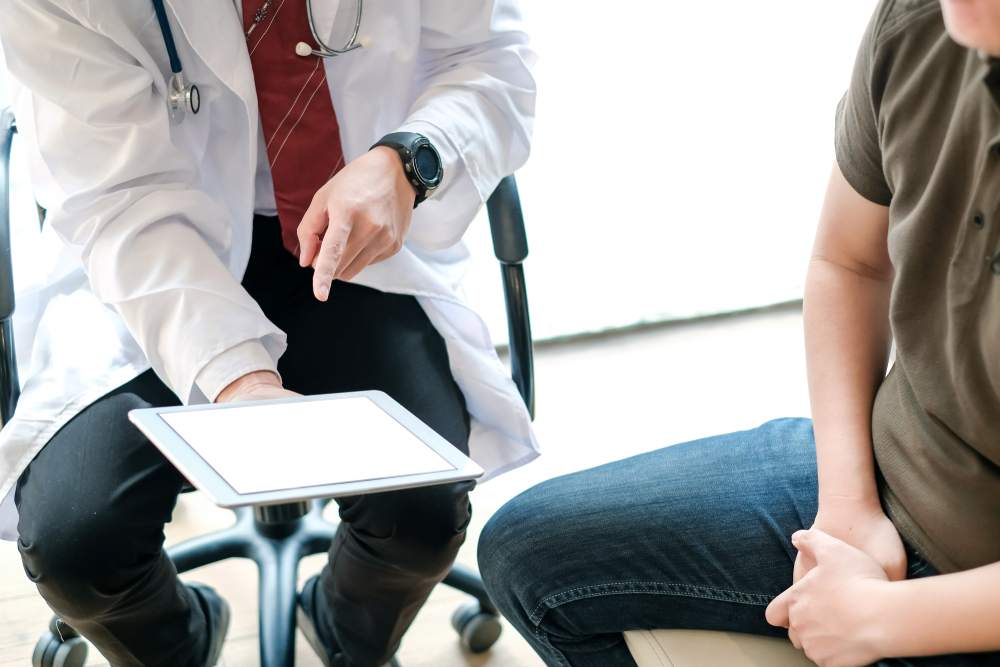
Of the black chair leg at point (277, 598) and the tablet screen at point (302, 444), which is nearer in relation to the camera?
the tablet screen at point (302, 444)

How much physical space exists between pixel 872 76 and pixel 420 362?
1.85 ft

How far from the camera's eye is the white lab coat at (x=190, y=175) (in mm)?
873

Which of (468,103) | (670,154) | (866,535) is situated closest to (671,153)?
(670,154)

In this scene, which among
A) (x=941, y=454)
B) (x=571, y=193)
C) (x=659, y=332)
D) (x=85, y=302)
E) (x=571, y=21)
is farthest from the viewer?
(x=659, y=332)

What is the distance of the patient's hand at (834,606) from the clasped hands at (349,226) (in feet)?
1.62

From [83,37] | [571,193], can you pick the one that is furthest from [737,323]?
[83,37]

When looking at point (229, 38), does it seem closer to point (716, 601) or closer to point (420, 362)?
point (420, 362)

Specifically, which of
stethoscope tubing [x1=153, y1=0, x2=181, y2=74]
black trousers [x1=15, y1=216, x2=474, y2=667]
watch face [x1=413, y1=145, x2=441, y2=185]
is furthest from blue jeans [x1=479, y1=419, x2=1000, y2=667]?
stethoscope tubing [x1=153, y1=0, x2=181, y2=74]

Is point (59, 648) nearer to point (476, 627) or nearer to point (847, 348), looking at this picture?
point (476, 627)

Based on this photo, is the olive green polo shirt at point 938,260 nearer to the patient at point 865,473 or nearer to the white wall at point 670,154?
the patient at point 865,473

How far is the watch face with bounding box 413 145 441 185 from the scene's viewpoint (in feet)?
2.96

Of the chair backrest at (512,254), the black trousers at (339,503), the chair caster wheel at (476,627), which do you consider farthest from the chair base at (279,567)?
the chair backrest at (512,254)

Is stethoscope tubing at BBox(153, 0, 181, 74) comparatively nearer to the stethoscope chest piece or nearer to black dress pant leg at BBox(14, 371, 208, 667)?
the stethoscope chest piece

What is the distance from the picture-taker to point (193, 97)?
943mm
